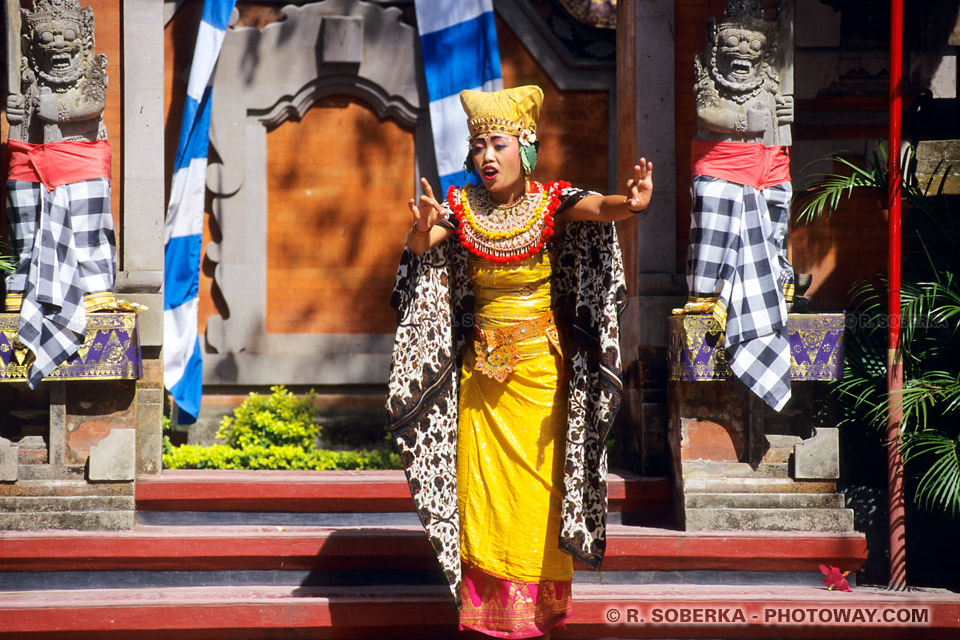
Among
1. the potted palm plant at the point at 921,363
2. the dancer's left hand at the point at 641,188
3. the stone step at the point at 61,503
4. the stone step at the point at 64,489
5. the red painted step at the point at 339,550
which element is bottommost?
the red painted step at the point at 339,550

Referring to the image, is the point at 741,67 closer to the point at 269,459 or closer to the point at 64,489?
the point at 269,459

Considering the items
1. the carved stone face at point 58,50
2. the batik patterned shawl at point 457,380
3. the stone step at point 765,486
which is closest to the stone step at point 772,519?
the stone step at point 765,486

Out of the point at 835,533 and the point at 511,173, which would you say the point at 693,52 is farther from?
the point at 835,533

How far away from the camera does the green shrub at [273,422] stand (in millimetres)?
6520

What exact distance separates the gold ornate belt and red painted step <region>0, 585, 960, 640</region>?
56.3 inches

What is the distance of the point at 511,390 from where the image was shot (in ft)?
13.0

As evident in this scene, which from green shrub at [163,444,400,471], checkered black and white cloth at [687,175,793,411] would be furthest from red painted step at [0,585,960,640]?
green shrub at [163,444,400,471]

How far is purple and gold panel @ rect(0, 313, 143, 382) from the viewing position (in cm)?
504

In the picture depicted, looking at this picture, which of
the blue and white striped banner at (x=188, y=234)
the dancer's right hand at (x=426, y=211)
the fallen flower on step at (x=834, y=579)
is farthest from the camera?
the blue and white striped banner at (x=188, y=234)

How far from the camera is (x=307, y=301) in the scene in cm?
709

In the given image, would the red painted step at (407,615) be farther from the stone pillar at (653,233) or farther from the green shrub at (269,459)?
the green shrub at (269,459)

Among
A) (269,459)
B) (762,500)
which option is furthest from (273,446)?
(762,500)

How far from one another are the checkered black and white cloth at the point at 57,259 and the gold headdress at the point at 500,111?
262 centimetres

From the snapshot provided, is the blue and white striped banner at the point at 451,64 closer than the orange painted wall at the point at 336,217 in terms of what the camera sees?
Yes
